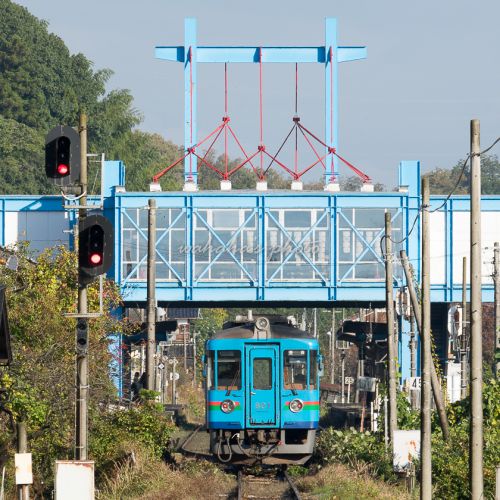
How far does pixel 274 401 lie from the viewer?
26453mm

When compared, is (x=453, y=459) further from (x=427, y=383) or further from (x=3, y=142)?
(x=3, y=142)

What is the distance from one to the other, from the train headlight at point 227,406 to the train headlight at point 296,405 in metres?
1.24

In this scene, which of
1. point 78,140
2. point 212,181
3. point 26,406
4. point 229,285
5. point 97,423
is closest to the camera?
point 78,140

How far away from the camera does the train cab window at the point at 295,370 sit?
26578 millimetres

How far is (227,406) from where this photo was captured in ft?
87.0

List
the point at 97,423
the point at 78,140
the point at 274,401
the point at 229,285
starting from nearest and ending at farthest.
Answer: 1. the point at 78,140
2. the point at 274,401
3. the point at 97,423
4. the point at 229,285

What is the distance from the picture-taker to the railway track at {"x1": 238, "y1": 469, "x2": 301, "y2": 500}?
2339 cm

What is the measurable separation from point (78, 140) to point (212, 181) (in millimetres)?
111364

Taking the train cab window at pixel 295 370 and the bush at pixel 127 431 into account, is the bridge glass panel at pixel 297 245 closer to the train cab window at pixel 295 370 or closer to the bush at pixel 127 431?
the bush at pixel 127 431

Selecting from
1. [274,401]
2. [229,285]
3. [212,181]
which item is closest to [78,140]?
[274,401]

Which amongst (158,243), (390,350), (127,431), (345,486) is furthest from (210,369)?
(158,243)

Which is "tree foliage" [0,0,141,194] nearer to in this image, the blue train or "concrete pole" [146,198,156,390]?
"concrete pole" [146,198,156,390]

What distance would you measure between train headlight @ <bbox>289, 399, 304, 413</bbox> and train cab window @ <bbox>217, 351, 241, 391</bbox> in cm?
117

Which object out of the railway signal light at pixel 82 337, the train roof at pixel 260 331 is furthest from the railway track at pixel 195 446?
the railway signal light at pixel 82 337
